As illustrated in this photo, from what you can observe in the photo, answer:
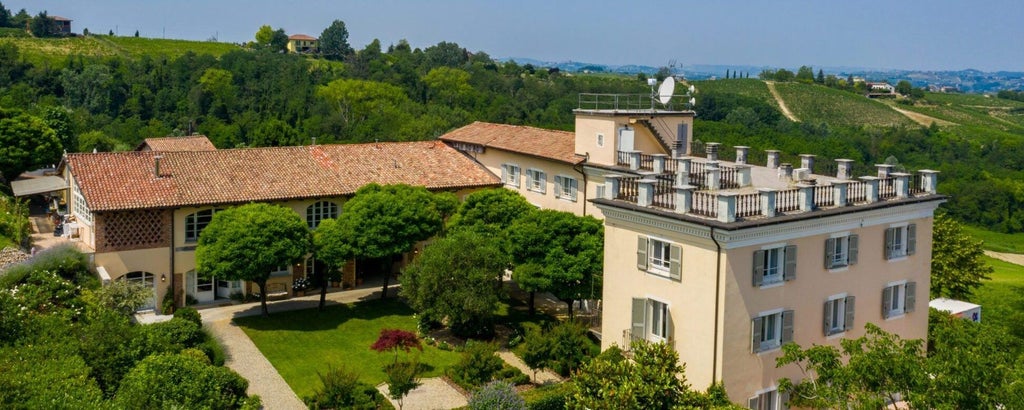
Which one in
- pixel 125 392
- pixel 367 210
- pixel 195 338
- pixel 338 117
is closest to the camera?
pixel 125 392

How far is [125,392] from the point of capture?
21062 millimetres

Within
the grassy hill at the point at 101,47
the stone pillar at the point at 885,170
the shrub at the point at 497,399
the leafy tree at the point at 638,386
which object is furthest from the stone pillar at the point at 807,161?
the grassy hill at the point at 101,47

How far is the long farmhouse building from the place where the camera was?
72.5 feet

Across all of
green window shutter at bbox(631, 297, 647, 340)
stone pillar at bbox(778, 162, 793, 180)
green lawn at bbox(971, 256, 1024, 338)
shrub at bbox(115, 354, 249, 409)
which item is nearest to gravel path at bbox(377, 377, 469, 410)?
shrub at bbox(115, 354, 249, 409)

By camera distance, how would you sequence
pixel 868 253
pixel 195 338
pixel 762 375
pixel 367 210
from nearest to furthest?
pixel 762 375
pixel 868 253
pixel 195 338
pixel 367 210

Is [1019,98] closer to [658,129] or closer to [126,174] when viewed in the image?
[658,129]

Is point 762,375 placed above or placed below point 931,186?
below

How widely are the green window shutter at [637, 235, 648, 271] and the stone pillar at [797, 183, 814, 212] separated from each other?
13.5ft

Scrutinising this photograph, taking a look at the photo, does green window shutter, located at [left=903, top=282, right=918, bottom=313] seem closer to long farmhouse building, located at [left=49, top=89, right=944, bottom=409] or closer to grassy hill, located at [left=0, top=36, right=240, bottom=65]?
→ long farmhouse building, located at [left=49, top=89, right=944, bottom=409]

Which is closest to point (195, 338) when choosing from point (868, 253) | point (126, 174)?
→ point (126, 174)

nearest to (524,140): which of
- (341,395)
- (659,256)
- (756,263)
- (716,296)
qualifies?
(659,256)

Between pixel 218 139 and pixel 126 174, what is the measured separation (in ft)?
127

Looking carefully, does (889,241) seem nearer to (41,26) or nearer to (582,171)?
(582,171)

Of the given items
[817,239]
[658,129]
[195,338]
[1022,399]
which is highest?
[658,129]
